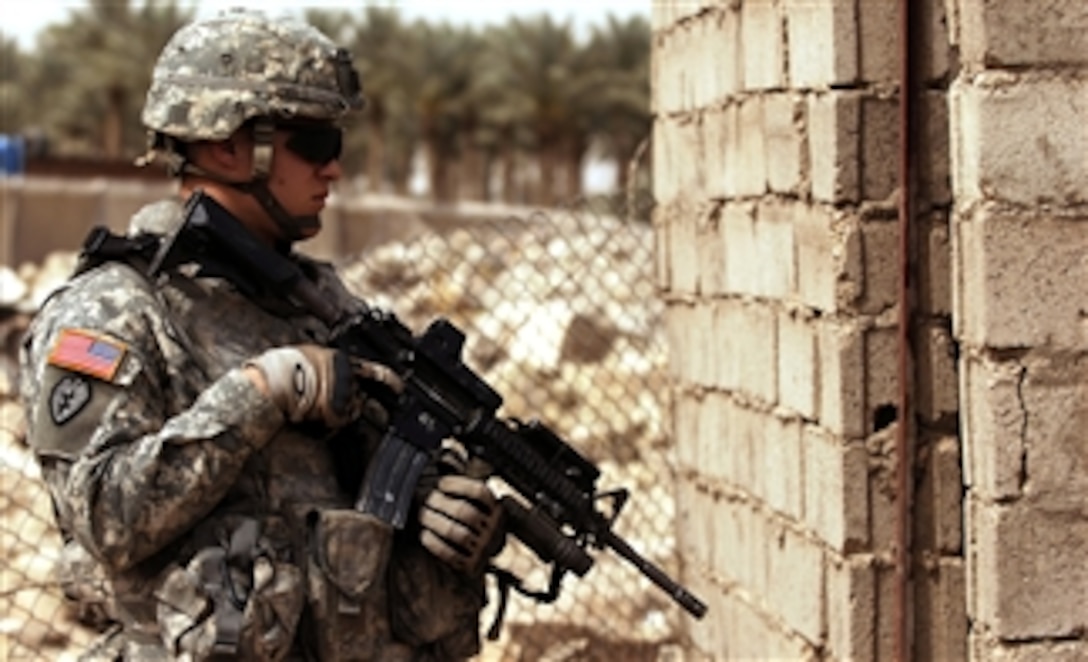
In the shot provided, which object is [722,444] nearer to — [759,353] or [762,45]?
[759,353]

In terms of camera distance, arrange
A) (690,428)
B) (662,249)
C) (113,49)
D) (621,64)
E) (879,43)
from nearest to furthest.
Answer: (879,43)
(690,428)
(662,249)
(621,64)
(113,49)

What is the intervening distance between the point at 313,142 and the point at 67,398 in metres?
0.64

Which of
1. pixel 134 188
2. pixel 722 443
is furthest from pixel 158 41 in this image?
pixel 722 443

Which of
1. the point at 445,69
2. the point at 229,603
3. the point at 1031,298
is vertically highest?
the point at 445,69

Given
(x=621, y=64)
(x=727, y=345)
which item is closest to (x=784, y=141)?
(x=727, y=345)

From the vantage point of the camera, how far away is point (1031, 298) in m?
3.39

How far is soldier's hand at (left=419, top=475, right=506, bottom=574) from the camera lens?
3.26 m

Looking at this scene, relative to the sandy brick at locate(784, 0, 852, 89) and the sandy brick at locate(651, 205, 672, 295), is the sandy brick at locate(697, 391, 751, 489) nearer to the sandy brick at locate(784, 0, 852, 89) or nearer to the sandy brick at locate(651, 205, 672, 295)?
the sandy brick at locate(651, 205, 672, 295)

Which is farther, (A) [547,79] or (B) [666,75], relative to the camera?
(A) [547,79]

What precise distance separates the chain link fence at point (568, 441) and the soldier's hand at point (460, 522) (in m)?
0.74

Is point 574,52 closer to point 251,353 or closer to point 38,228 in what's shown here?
point 38,228

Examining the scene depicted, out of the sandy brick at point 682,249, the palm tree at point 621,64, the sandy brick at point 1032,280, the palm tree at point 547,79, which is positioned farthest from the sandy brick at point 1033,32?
the palm tree at point 547,79

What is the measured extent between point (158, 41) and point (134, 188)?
1160 cm

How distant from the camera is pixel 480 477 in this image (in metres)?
3.54
